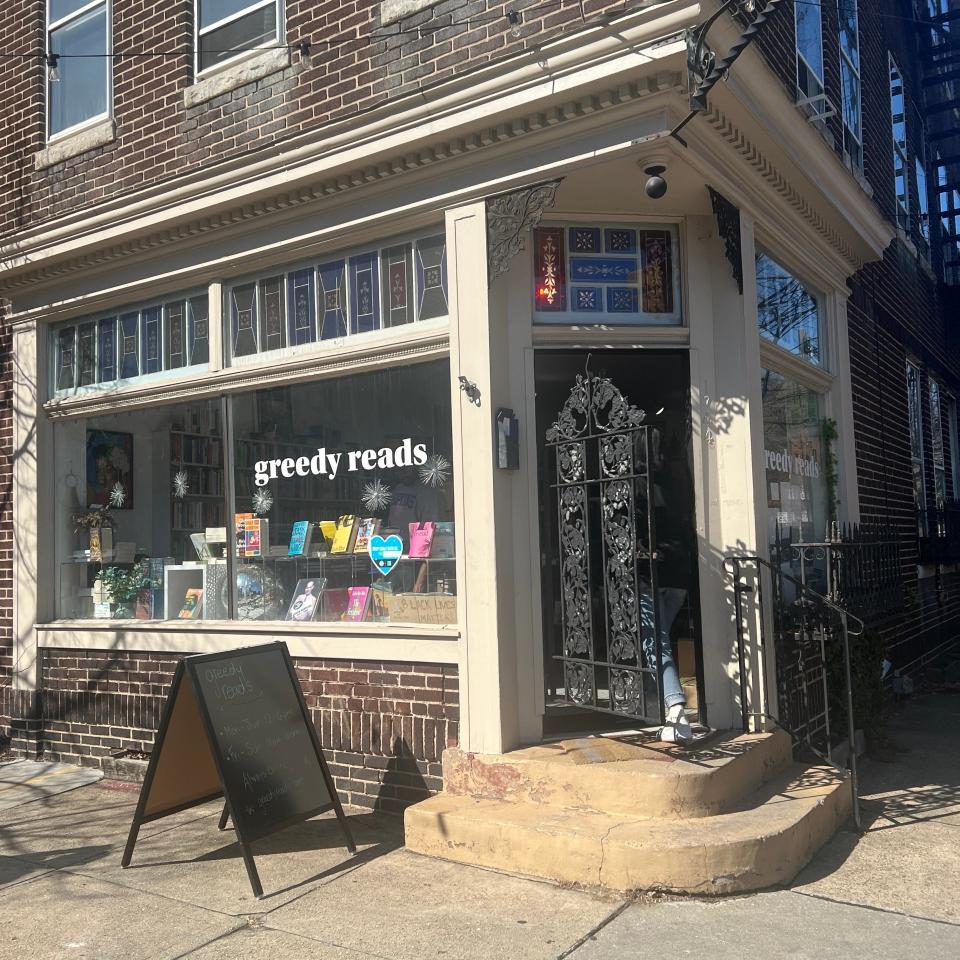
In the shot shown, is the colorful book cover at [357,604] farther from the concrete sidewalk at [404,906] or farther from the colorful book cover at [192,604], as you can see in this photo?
the colorful book cover at [192,604]

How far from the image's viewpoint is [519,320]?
606 cm

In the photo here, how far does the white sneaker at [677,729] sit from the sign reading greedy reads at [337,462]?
2.24 m

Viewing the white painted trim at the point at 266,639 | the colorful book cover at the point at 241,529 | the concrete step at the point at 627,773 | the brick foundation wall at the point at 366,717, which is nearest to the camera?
the concrete step at the point at 627,773

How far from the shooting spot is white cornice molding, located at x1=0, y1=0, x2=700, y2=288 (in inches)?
208

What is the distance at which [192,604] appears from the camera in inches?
300

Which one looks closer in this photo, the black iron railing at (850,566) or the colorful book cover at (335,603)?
the colorful book cover at (335,603)

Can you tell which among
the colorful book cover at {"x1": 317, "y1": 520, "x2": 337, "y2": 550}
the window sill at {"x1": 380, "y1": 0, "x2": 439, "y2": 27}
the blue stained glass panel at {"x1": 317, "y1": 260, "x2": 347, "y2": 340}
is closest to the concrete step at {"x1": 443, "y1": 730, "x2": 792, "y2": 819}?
the colorful book cover at {"x1": 317, "y1": 520, "x2": 337, "y2": 550}

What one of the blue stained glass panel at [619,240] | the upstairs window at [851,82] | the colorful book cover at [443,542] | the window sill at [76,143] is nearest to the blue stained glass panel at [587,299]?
the blue stained glass panel at [619,240]

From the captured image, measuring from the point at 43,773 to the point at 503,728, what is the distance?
164 inches

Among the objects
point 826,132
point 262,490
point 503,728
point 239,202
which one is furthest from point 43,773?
point 826,132

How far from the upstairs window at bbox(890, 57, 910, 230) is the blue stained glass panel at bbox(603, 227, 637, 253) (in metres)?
6.78

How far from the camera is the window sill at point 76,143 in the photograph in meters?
8.01

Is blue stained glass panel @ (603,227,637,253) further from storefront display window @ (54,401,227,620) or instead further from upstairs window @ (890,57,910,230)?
upstairs window @ (890,57,910,230)

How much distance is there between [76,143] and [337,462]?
12.6 ft
